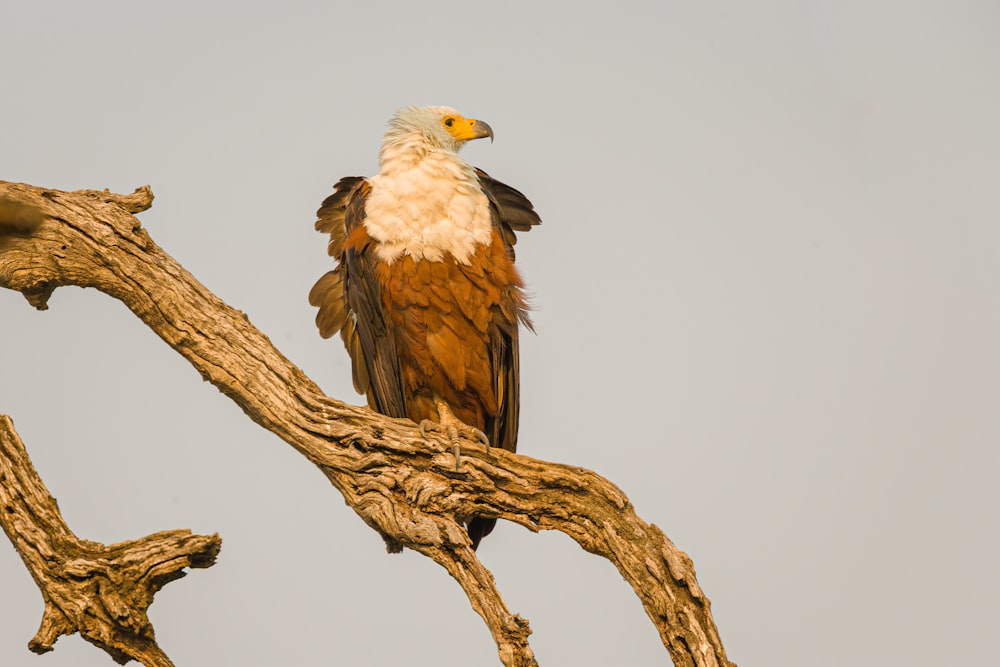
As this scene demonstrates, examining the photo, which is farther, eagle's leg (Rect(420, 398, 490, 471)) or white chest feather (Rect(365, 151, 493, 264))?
white chest feather (Rect(365, 151, 493, 264))

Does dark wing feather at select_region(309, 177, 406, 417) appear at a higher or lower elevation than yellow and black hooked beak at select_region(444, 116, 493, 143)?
lower

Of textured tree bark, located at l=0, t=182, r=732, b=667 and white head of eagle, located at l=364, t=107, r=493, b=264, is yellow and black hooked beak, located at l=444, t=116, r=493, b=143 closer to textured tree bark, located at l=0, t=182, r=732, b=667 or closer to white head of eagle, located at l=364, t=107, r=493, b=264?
white head of eagle, located at l=364, t=107, r=493, b=264

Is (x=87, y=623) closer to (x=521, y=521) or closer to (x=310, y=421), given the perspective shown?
(x=310, y=421)

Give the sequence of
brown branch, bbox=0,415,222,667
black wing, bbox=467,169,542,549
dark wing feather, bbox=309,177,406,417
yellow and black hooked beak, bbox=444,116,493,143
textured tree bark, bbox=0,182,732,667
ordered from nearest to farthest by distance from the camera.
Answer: brown branch, bbox=0,415,222,667, textured tree bark, bbox=0,182,732,667, dark wing feather, bbox=309,177,406,417, black wing, bbox=467,169,542,549, yellow and black hooked beak, bbox=444,116,493,143

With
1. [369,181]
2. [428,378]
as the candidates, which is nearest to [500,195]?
[369,181]

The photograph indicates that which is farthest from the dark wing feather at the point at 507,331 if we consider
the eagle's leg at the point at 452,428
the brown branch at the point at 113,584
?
the brown branch at the point at 113,584

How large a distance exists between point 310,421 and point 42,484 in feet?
3.61

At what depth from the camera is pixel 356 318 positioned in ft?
16.6

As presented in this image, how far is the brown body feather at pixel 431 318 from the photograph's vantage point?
4902mm

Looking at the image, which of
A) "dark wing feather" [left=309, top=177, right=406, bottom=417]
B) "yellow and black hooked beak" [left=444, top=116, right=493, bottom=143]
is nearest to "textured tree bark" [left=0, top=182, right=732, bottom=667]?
"dark wing feather" [left=309, top=177, right=406, bottom=417]

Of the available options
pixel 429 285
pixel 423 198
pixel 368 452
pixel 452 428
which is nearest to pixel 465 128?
pixel 423 198

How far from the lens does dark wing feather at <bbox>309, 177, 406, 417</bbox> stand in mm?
4953

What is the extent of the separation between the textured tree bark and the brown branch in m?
0.72

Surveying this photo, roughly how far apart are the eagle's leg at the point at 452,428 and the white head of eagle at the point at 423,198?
2.50 ft
